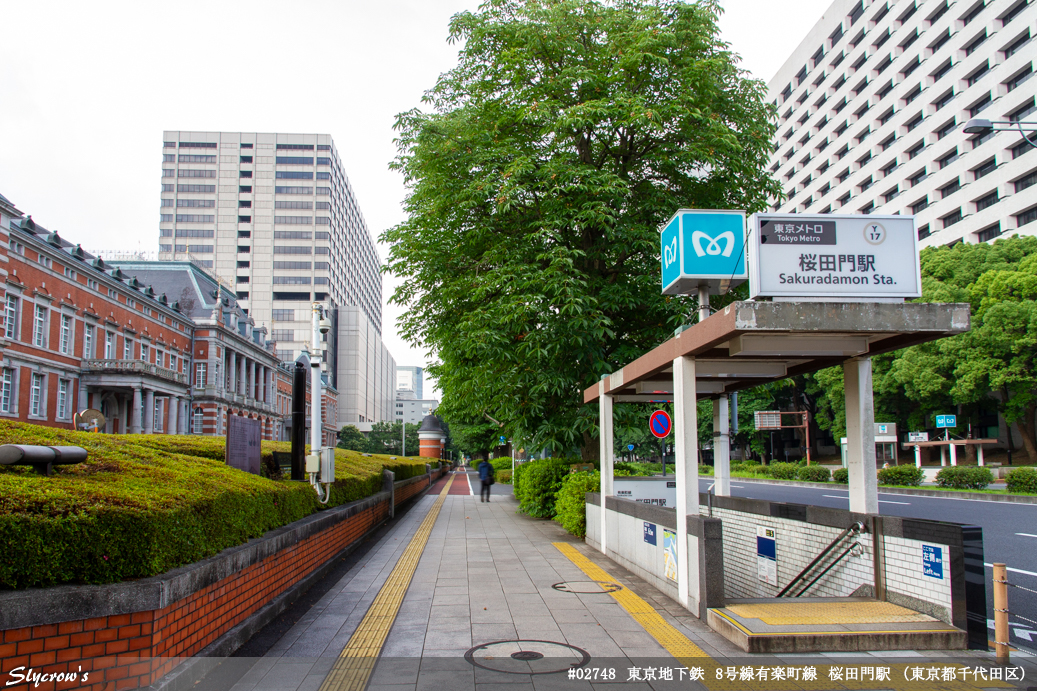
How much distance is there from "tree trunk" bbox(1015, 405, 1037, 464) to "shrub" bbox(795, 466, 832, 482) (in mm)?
10871

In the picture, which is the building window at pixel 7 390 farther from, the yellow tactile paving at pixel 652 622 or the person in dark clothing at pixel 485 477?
the yellow tactile paving at pixel 652 622

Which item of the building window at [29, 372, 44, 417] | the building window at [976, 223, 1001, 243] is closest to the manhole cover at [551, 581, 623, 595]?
the building window at [29, 372, 44, 417]

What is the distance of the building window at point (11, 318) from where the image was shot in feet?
121

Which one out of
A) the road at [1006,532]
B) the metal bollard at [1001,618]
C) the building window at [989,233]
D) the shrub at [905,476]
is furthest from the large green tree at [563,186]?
the building window at [989,233]

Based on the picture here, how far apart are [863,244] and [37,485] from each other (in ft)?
22.5

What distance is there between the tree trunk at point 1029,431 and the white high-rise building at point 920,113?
15433 millimetres

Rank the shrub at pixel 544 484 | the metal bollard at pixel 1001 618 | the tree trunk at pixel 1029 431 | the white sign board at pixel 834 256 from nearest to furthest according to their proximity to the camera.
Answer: the metal bollard at pixel 1001 618 < the white sign board at pixel 834 256 < the shrub at pixel 544 484 < the tree trunk at pixel 1029 431

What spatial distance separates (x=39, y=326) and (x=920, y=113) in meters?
67.8

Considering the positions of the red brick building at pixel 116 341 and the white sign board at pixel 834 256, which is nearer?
the white sign board at pixel 834 256

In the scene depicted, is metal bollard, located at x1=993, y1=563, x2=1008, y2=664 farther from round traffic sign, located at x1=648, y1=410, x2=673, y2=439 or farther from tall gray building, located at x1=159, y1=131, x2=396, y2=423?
tall gray building, located at x1=159, y1=131, x2=396, y2=423

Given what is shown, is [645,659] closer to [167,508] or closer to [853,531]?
[853,531]

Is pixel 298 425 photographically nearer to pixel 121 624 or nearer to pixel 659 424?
pixel 659 424

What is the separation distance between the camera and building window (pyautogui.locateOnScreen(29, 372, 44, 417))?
4006 cm

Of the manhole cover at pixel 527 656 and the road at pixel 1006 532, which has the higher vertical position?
the manhole cover at pixel 527 656
